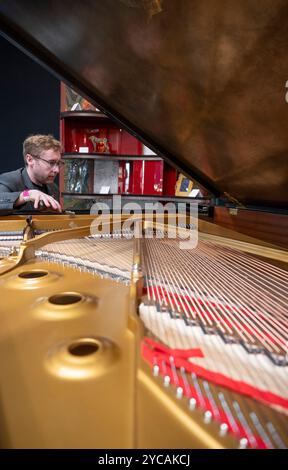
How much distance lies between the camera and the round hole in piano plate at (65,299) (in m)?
1.09

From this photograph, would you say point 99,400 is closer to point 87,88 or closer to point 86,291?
point 86,291

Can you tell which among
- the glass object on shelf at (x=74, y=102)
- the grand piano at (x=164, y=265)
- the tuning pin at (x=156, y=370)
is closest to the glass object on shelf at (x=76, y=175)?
the glass object on shelf at (x=74, y=102)

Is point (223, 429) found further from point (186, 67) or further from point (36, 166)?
point (36, 166)

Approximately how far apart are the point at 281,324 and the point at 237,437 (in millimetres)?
552

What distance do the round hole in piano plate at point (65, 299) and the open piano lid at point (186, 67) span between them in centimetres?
102

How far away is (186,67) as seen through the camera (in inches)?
56.7

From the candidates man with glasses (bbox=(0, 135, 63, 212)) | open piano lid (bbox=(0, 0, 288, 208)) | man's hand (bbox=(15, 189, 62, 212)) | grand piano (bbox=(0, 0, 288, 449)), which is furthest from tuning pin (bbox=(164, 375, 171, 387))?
man with glasses (bbox=(0, 135, 63, 212))

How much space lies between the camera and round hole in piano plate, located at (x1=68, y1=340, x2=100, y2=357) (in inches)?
29.5

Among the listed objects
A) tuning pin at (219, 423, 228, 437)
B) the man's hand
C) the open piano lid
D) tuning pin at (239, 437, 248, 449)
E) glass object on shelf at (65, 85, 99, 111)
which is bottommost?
tuning pin at (239, 437, 248, 449)

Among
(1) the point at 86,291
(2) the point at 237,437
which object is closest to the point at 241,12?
(1) the point at 86,291

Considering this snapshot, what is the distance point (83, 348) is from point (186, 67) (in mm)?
1220

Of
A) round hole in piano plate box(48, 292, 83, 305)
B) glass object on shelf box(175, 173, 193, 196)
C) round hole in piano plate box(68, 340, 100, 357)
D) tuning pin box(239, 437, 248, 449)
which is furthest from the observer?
glass object on shelf box(175, 173, 193, 196)

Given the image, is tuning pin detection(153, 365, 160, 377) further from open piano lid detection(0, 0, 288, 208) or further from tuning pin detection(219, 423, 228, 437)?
open piano lid detection(0, 0, 288, 208)

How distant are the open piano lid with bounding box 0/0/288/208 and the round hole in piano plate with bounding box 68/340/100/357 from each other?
3.43 ft
